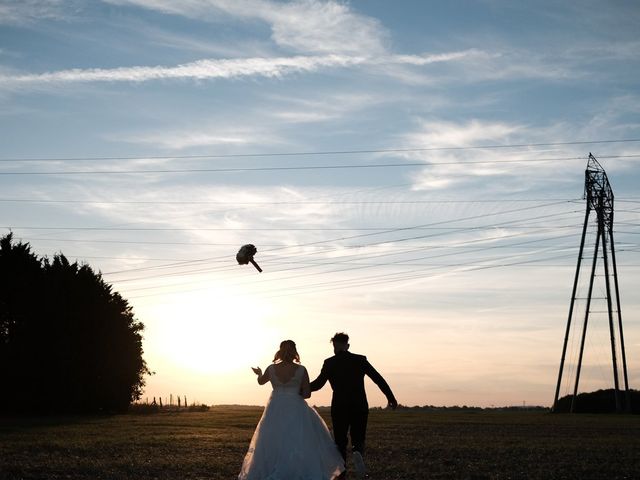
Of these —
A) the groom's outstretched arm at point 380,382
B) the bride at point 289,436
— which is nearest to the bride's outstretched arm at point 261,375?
the bride at point 289,436

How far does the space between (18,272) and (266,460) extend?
5504 cm

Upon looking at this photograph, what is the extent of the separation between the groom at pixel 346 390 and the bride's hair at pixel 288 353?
773 millimetres

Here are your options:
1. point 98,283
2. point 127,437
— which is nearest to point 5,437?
point 127,437

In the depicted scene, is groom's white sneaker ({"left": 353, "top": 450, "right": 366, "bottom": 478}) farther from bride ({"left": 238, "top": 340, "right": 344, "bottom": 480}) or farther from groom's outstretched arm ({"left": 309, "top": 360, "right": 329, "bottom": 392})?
groom's outstretched arm ({"left": 309, "top": 360, "right": 329, "bottom": 392})

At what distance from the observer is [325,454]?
1777 cm

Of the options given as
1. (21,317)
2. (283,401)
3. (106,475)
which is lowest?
(106,475)

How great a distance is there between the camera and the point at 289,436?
17.7 meters

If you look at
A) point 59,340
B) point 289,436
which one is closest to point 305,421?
point 289,436

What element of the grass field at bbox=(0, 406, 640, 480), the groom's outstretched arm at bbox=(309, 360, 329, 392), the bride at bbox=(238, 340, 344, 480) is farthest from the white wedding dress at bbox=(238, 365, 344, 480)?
the grass field at bbox=(0, 406, 640, 480)

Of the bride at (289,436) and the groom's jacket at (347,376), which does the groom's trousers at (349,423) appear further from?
the bride at (289,436)

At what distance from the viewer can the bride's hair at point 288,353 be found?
58.6ft

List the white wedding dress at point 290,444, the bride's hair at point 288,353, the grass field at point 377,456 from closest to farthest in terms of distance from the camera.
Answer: the white wedding dress at point 290,444 < the bride's hair at point 288,353 < the grass field at point 377,456

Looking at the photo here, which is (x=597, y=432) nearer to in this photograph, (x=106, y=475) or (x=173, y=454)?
(x=173, y=454)

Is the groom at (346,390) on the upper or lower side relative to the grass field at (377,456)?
upper
